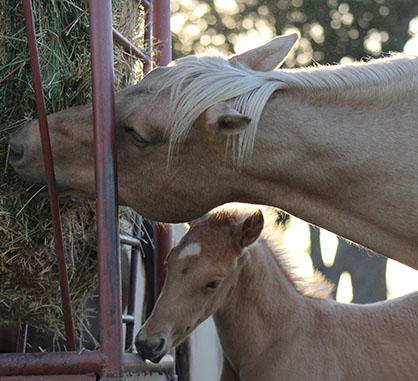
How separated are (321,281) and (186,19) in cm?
1366

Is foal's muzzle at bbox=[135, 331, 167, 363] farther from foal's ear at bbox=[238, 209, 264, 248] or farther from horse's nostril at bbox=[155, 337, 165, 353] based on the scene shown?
foal's ear at bbox=[238, 209, 264, 248]

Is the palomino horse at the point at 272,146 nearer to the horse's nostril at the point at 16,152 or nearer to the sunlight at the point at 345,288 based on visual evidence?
the horse's nostril at the point at 16,152

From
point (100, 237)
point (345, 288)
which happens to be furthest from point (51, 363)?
point (345, 288)

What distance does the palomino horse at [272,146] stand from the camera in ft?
9.50

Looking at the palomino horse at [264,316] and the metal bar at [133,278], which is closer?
the metal bar at [133,278]

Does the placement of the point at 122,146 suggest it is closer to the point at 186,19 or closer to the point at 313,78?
the point at 313,78

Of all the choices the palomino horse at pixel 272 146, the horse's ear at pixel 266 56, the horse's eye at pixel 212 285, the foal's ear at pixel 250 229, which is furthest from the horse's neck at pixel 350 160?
the horse's eye at pixel 212 285

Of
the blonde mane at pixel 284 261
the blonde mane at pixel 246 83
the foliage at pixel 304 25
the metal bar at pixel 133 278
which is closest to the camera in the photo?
the blonde mane at pixel 246 83

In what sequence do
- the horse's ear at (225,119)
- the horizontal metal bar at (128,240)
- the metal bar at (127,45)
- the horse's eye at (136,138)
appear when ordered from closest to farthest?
the horse's ear at (225,119), the horse's eye at (136,138), the metal bar at (127,45), the horizontal metal bar at (128,240)

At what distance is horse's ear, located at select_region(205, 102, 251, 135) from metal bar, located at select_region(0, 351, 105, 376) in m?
0.92

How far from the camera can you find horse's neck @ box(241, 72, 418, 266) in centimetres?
289

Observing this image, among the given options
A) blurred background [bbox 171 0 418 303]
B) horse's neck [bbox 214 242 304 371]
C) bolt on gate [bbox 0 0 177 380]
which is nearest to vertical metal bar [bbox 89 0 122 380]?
bolt on gate [bbox 0 0 177 380]

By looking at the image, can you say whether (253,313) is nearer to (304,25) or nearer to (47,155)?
(47,155)

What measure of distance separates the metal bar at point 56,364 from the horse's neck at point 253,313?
1902 mm
